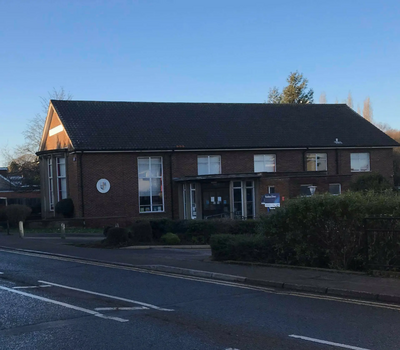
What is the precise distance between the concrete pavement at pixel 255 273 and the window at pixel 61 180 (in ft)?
47.3

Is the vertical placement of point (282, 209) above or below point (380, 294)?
above

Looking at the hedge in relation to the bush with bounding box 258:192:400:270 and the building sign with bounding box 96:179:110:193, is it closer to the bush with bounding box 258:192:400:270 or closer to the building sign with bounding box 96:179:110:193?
the bush with bounding box 258:192:400:270

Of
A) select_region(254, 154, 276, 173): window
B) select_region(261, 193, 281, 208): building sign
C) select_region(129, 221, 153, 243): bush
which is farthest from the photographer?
select_region(254, 154, 276, 173): window

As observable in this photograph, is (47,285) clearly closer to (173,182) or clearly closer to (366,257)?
(366,257)

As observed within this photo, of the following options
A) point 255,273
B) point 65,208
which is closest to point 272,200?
point 255,273

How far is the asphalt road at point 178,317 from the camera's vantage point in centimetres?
688

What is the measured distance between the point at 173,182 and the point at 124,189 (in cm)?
330

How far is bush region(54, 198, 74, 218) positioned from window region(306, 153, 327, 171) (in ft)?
55.1

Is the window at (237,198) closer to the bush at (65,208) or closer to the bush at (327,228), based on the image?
the bush at (65,208)

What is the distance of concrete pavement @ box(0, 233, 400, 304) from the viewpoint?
10258 mm

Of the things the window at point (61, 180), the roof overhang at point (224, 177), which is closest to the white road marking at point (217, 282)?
the roof overhang at point (224, 177)

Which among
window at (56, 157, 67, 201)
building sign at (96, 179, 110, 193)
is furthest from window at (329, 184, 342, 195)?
window at (56, 157, 67, 201)

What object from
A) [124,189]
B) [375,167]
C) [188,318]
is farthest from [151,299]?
[375,167]

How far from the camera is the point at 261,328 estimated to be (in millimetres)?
7621
